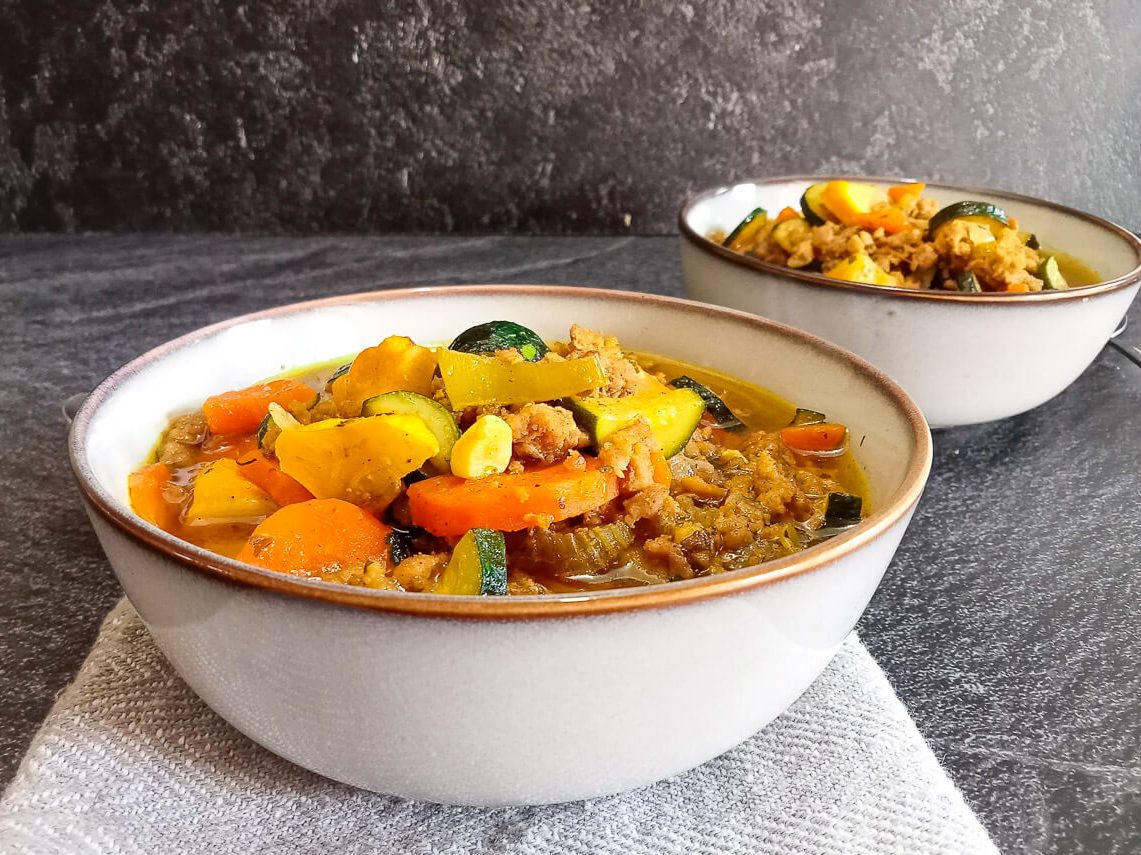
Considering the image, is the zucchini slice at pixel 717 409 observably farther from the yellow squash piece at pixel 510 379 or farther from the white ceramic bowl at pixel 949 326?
the white ceramic bowl at pixel 949 326

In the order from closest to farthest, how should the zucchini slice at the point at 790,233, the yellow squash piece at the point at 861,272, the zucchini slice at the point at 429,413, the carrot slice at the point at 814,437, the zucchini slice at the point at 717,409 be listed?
1. the zucchini slice at the point at 429,413
2. the carrot slice at the point at 814,437
3. the zucchini slice at the point at 717,409
4. the yellow squash piece at the point at 861,272
5. the zucchini slice at the point at 790,233

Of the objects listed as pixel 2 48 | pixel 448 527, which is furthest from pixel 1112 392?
pixel 2 48

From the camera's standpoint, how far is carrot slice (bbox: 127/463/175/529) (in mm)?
1377

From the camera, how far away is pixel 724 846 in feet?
3.64

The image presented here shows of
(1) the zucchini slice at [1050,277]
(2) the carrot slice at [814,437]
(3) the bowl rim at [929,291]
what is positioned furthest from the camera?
(1) the zucchini slice at [1050,277]

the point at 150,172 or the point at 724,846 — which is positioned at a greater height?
the point at 150,172

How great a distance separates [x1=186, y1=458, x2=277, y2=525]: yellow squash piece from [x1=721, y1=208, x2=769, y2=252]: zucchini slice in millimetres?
1558

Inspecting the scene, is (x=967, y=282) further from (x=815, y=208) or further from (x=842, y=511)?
(x=842, y=511)

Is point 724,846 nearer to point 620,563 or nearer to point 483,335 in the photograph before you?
point 620,563

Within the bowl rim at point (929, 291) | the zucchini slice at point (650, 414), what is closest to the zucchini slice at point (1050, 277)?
the bowl rim at point (929, 291)

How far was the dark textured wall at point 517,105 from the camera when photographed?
11.3 feet

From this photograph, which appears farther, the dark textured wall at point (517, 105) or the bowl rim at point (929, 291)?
the dark textured wall at point (517, 105)

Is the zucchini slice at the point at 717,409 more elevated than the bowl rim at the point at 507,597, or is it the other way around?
the bowl rim at the point at 507,597

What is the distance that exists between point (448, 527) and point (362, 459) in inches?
5.7
